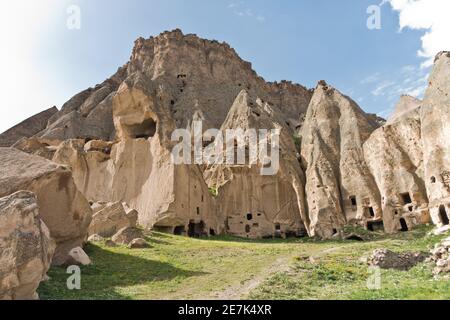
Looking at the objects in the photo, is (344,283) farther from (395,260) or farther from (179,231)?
(179,231)

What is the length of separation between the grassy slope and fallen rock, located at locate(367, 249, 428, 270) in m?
0.68

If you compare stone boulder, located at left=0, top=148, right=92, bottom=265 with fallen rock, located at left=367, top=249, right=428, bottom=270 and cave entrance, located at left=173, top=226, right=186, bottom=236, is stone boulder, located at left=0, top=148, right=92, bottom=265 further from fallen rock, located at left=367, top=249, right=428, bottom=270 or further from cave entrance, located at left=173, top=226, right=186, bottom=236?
fallen rock, located at left=367, top=249, right=428, bottom=270

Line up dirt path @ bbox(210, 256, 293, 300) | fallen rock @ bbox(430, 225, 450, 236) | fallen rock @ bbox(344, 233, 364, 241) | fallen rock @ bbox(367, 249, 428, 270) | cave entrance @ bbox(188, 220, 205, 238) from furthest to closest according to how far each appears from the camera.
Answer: cave entrance @ bbox(188, 220, 205, 238) → fallen rock @ bbox(344, 233, 364, 241) → fallen rock @ bbox(430, 225, 450, 236) → fallen rock @ bbox(367, 249, 428, 270) → dirt path @ bbox(210, 256, 293, 300)

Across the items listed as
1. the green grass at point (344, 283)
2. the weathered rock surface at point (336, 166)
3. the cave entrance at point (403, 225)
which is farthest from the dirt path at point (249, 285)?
the cave entrance at point (403, 225)

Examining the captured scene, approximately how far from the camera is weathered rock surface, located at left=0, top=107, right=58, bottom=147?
75312mm

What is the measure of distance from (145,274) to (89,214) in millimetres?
7066

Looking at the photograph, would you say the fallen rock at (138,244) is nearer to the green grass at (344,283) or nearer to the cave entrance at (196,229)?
the green grass at (344,283)

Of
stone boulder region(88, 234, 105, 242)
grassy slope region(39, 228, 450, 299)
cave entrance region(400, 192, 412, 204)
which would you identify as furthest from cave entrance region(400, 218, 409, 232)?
stone boulder region(88, 234, 105, 242)

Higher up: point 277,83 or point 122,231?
point 277,83

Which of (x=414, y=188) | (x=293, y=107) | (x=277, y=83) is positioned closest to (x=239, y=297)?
(x=414, y=188)

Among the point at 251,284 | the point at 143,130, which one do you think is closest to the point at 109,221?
the point at 251,284

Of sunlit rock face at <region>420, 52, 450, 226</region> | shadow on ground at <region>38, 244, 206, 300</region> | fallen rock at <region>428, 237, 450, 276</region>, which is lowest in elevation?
shadow on ground at <region>38, 244, 206, 300</region>

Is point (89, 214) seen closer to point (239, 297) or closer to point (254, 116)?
point (239, 297)

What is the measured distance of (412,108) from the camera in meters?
44.3
